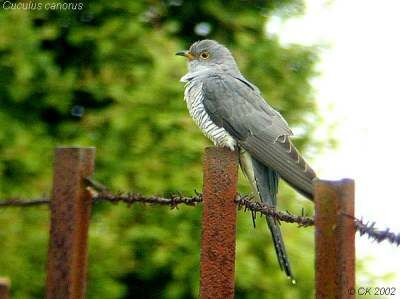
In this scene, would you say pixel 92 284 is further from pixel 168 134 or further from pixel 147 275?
pixel 168 134

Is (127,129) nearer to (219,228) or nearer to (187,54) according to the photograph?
(187,54)

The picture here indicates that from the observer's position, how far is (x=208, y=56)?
5.07 meters

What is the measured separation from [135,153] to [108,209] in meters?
0.40

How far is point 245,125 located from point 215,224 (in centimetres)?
185

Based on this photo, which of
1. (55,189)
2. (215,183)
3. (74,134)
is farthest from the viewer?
(74,134)

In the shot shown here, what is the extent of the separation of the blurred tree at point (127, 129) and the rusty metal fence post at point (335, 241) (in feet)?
9.81

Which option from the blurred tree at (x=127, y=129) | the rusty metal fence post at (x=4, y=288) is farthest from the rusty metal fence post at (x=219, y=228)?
the blurred tree at (x=127, y=129)

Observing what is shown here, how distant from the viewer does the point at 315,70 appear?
18.6ft

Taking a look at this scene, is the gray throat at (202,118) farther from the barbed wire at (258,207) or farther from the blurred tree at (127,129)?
the barbed wire at (258,207)

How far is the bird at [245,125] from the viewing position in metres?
3.84

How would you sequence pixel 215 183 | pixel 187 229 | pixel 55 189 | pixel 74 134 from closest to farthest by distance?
pixel 215 183 → pixel 55 189 → pixel 187 229 → pixel 74 134

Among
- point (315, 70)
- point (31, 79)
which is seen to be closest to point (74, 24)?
point (31, 79)

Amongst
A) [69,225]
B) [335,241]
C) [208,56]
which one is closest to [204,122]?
[208,56]

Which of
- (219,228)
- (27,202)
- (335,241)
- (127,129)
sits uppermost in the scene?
(127,129)
